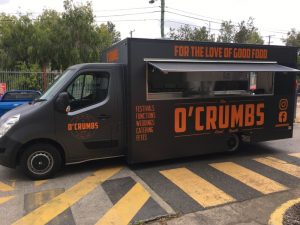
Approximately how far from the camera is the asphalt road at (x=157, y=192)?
482cm

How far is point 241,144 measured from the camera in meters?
8.84

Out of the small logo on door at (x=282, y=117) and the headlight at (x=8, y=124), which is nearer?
the headlight at (x=8, y=124)

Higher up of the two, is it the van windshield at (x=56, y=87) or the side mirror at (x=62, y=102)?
the van windshield at (x=56, y=87)

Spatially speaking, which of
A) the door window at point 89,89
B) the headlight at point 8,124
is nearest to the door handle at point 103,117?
the door window at point 89,89

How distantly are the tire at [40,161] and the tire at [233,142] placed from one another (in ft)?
12.7

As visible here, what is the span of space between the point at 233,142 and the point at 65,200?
170 inches

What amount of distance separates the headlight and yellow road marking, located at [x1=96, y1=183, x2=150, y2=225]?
2.38 m

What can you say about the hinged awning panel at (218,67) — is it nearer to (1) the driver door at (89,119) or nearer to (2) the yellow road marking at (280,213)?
(1) the driver door at (89,119)

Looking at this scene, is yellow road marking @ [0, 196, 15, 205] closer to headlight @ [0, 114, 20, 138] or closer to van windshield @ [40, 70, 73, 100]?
headlight @ [0, 114, 20, 138]

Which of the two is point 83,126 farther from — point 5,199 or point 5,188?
point 5,199

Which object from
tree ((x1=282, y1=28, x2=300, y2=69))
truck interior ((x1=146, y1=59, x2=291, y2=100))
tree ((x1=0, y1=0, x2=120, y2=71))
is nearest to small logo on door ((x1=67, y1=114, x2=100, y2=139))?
truck interior ((x1=146, y1=59, x2=291, y2=100))

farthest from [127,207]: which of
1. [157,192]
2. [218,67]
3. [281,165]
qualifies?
[281,165]

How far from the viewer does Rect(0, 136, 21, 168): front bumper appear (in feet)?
20.3

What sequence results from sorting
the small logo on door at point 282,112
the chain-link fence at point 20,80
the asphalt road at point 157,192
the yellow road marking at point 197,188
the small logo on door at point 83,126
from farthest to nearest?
the chain-link fence at point 20,80, the small logo on door at point 282,112, the small logo on door at point 83,126, the yellow road marking at point 197,188, the asphalt road at point 157,192
